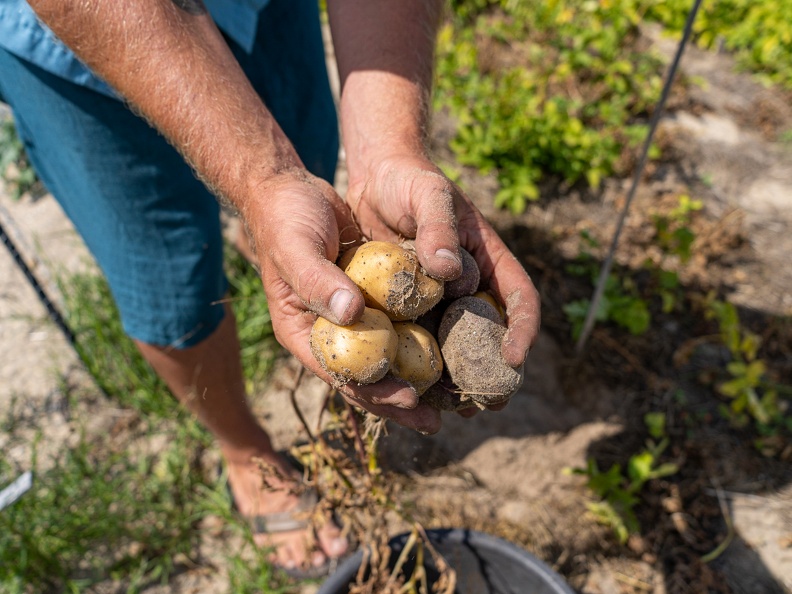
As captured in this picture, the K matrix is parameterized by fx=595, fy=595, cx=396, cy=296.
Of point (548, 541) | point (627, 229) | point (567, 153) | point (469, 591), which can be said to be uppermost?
point (567, 153)

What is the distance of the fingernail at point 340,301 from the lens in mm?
1198

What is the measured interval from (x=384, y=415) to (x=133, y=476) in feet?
5.42

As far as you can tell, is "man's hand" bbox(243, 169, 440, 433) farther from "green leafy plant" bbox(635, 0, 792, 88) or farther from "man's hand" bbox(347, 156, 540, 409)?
"green leafy plant" bbox(635, 0, 792, 88)

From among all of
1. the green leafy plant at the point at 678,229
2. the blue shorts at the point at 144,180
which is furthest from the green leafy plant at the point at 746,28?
the blue shorts at the point at 144,180

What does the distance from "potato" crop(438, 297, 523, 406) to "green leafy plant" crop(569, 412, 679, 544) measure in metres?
1.20

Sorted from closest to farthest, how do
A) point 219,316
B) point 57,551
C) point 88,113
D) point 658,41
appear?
point 88,113
point 219,316
point 57,551
point 658,41

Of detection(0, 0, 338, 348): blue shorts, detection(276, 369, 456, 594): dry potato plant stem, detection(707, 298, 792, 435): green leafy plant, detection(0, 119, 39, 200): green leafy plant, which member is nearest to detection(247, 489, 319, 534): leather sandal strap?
detection(276, 369, 456, 594): dry potato plant stem

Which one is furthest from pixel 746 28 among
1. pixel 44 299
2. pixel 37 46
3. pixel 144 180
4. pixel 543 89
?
pixel 44 299

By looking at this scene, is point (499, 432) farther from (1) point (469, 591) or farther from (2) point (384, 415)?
(2) point (384, 415)

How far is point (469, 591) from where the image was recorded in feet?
6.16

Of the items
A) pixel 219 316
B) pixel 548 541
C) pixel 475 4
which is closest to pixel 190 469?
pixel 219 316

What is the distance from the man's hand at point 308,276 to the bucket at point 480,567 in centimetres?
58

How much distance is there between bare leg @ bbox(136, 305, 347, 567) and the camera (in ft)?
6.58

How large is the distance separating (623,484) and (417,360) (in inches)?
61.7
